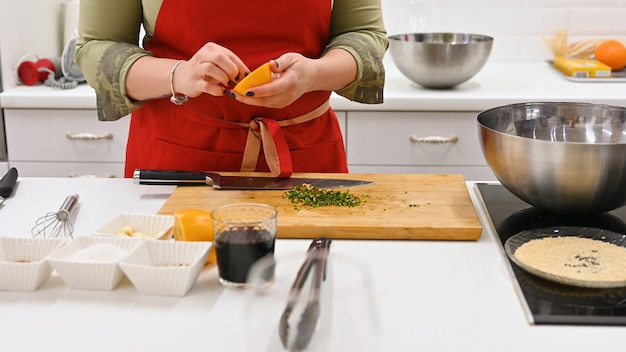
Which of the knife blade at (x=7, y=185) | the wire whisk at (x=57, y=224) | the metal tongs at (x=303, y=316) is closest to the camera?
the metal tongs at (x=303, y=316)

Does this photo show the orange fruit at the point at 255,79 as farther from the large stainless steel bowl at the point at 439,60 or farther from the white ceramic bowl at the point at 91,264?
the large stainless steel bowl at the point at 439,60

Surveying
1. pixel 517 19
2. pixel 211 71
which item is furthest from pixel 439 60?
pixel 211 71

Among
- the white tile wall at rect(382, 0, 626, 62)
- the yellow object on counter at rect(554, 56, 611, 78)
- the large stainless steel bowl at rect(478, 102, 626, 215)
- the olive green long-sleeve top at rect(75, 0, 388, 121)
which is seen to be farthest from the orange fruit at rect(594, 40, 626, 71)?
→ the large stainless steel bowl at rect(478, 102, 626, 215)

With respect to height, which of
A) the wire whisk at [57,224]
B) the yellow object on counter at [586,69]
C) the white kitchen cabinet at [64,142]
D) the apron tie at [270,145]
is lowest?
the white kitchen cabinet at [64,142]

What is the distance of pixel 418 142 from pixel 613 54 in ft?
2.63

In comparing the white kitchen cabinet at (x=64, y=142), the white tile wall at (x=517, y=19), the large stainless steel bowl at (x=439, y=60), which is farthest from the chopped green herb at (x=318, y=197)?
the white tile wall at (x=517, y=19)

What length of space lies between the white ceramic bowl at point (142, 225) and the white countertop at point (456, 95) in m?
1.21

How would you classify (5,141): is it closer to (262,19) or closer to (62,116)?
(62,116)

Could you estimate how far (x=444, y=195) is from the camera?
1347mm

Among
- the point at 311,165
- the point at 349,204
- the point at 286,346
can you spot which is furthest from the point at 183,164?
the point at 286,346

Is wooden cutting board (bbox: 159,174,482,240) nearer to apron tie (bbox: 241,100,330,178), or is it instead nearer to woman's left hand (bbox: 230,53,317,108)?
apron tie (bbox: 241,100,330,178)

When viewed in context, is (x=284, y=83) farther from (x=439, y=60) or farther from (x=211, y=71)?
(x=439, y=60)

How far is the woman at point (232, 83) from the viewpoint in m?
1.43

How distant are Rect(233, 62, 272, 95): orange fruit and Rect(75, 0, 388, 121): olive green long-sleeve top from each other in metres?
0.27
